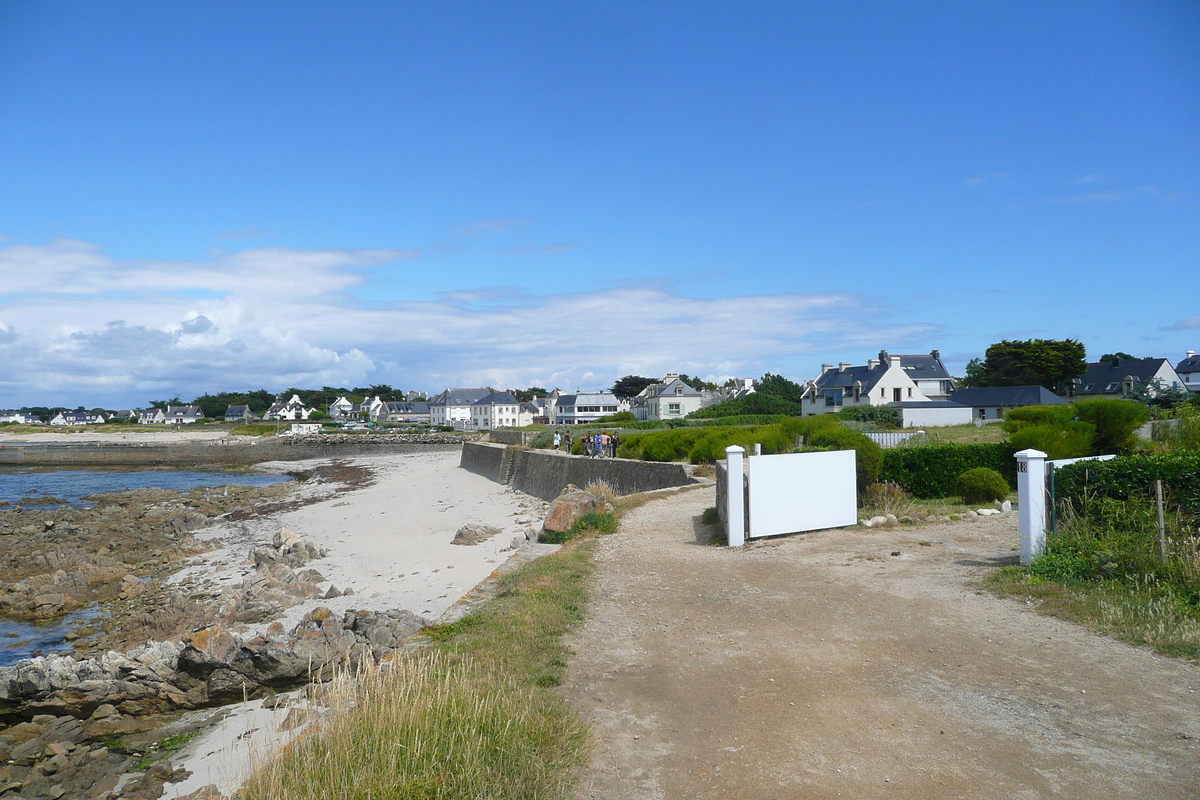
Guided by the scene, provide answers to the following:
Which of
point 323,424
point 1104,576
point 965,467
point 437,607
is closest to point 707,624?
point 1104,576

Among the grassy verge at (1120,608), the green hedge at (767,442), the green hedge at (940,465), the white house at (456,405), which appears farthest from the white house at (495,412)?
the grassy verge at (1120,608)

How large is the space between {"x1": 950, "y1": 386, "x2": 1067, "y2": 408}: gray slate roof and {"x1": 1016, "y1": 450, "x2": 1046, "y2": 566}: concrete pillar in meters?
44.2

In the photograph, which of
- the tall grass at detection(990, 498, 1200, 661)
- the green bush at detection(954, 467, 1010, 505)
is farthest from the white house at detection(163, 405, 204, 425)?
the tall grass at detection(990, 498, 1200, 661)

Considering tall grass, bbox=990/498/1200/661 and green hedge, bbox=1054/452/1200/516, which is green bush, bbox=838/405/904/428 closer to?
green hedge, bbox=1054/452/1200/516

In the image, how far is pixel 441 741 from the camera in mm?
3957

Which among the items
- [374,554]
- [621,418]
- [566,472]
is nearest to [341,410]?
[621,418]

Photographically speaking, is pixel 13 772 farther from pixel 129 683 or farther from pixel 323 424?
pixel 323 424

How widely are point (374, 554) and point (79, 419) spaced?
152 metres

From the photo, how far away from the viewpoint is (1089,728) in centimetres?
456

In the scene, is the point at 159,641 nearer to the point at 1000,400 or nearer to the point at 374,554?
the point at 374,554

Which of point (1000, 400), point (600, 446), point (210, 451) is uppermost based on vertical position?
point (1000, 400)

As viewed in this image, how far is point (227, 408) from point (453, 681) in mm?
150004

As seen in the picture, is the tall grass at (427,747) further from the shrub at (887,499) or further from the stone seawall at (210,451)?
the stone seawall at (210,451)

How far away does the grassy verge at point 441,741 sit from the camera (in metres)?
3.61
